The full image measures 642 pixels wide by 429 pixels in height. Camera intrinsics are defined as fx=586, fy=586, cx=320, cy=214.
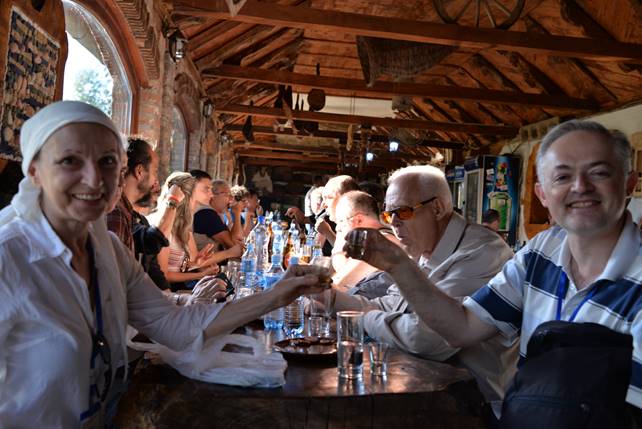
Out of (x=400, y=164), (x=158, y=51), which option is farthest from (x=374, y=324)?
(x=400, y=164)

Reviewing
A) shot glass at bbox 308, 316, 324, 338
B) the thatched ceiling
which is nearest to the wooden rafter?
the thatched ceiling

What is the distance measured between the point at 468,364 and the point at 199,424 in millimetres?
1089

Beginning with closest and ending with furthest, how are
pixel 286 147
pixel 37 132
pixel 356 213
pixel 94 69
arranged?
pixel 37 132
pixel 356 213
pixel 94 69
pixel 286 147

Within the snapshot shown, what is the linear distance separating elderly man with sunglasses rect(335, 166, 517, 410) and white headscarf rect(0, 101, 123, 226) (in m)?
1.03

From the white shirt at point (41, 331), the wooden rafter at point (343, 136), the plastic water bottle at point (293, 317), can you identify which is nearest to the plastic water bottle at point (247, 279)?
the plastic water bottle at point (293, 317)

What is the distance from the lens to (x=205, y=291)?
A: 232 cm

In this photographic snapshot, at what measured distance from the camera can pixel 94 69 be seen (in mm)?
4582

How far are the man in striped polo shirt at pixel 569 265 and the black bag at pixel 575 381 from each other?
1.9 inches

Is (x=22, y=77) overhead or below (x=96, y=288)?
overhead

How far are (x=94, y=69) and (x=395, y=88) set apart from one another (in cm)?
541

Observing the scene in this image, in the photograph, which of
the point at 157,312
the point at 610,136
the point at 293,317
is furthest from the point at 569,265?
the point at 157,312

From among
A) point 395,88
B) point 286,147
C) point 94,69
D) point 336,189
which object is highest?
point 286,147

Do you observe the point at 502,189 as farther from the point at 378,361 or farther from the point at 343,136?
the point at 378,361

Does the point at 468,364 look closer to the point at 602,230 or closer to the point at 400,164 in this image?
the point at 602,230
